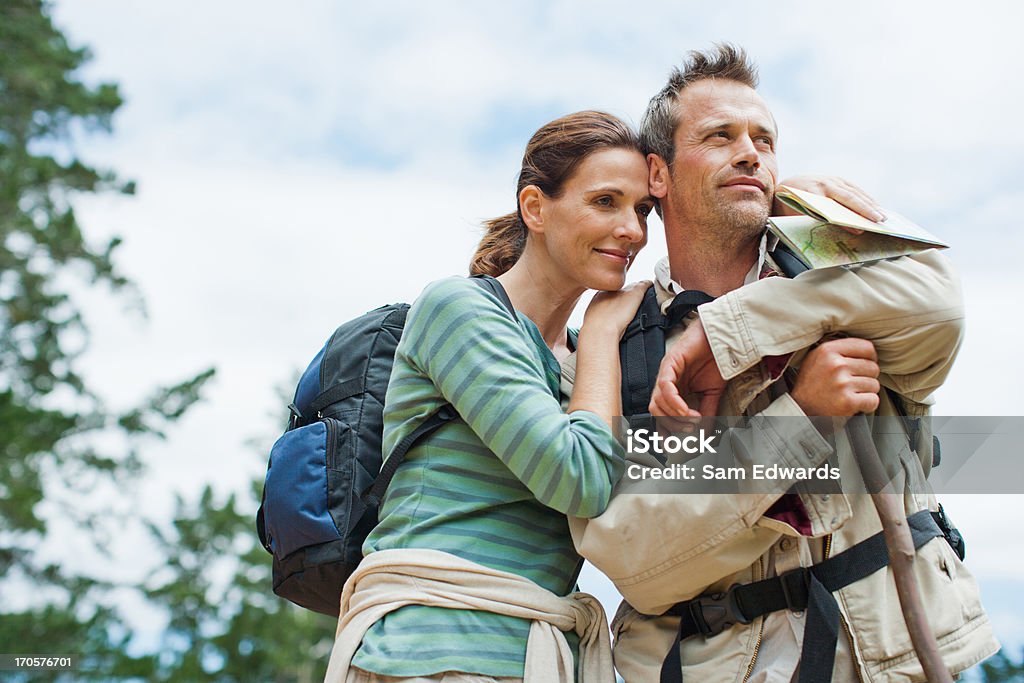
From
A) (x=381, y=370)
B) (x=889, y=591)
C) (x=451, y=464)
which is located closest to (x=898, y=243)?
(x=889, y=591)

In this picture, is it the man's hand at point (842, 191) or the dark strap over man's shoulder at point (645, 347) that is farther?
the dark strap over man's shoulder at point (645, 347)

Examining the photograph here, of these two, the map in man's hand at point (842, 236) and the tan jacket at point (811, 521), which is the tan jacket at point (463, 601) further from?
the map in man's hand at point (842, 236)

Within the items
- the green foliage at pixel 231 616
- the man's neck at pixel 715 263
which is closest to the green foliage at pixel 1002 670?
the man's neck at pixel 715 263

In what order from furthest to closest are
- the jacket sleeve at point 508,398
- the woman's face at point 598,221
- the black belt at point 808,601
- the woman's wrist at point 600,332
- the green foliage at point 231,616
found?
1. the green foliage at point 231,616
2. the woman's face at point 598,221
3. the woman's wrist at point 600,332
4. the jacket sleeve at point 508,398
5. the black belt at point 808,601

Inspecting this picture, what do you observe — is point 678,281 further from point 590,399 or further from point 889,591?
point 889,591

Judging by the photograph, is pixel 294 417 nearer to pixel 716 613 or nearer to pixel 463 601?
pixel 463 601

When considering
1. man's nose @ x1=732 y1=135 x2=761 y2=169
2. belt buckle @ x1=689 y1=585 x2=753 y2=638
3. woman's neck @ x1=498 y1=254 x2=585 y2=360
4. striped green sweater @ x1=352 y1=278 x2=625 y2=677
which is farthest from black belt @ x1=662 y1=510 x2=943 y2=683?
man's nose @ x1=732 y1=135 x2=761 y2=169

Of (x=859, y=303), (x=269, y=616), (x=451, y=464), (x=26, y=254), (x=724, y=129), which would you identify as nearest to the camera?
(x=859, y=303)

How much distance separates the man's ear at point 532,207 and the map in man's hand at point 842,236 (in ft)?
3.23

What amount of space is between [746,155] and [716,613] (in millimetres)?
1580

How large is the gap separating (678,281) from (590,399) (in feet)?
2.96

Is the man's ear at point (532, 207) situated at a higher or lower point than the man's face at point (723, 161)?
lower

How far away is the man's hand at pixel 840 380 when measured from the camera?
2.71 m

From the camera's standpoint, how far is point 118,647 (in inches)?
682
